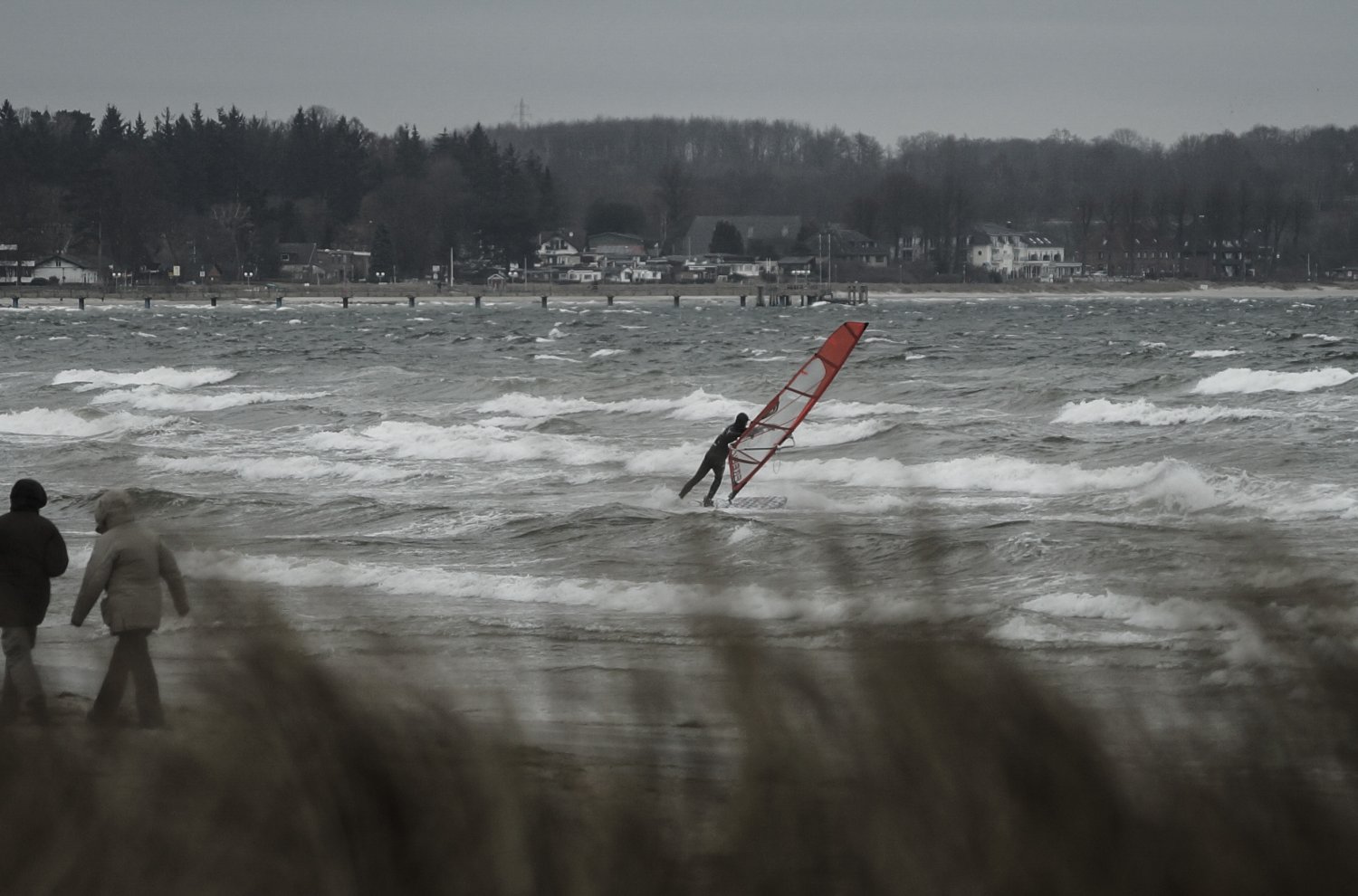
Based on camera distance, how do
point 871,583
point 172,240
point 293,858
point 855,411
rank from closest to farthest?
point 293,858, point 871,583, point 855,411, point 172,240

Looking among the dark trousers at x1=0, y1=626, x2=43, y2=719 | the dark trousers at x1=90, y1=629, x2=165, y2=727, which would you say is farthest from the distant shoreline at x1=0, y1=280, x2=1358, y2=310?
the dark trousers at x1=0, y1=626, x2=43, y2=719

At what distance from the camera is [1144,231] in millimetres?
171625

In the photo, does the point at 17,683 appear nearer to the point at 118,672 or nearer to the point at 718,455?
the point at 118,672

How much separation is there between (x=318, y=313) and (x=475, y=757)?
10599 cm

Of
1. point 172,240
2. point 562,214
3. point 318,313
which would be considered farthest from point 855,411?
point 562,214

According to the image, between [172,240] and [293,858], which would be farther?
[172,240]

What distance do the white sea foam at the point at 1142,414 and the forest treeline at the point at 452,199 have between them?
123 metres

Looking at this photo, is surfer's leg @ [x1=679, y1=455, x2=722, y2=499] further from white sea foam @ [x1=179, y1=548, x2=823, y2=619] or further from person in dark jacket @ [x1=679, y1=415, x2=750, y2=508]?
white sea foam @ [x1=179, y1=548, x2=823, y2=619]

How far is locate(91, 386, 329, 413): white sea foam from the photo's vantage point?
3269cm

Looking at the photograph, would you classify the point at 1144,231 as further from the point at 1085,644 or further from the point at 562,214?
the point at 1085,644

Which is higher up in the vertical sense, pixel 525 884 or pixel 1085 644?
pixel 525 884

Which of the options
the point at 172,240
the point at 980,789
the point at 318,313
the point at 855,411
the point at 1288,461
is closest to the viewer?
the point at 980,789

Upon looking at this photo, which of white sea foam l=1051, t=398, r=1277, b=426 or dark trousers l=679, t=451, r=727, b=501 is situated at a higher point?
dark trousers l=679, t=451, r=727, b=501

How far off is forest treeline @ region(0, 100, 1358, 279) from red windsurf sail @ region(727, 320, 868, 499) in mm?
127817
